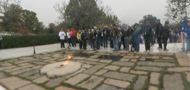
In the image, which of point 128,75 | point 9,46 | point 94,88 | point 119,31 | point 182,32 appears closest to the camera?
point 94,88

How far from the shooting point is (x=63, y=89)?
2.39 meters

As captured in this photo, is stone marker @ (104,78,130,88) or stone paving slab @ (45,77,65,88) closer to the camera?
stone marker @ (104,78,130,88)

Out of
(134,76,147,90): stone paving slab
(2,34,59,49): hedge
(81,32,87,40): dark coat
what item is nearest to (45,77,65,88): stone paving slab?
(134,76,147,90): stone paving slab

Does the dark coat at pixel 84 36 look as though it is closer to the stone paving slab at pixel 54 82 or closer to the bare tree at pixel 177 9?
the stone paving slab at pixel 54 82

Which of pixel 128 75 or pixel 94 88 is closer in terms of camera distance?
pixel 94 88

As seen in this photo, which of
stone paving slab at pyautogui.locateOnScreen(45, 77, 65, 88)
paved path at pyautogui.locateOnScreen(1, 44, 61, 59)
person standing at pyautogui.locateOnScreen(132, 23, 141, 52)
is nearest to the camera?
stone paving slab at pyautogui.locateOnScreen(45, 77, 65, 88)

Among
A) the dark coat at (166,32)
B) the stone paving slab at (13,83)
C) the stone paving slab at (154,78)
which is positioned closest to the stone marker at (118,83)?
the stone paving slab at (154,78)

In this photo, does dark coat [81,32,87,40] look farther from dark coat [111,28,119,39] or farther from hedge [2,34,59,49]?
hedge [2,34,59,49]

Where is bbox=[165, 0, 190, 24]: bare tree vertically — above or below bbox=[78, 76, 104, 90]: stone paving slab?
above

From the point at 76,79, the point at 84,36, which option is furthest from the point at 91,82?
the point at 84,36

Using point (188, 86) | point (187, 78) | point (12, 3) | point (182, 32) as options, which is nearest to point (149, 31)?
point (182, 32)

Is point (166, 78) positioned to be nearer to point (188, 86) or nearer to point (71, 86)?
point (188, 86)

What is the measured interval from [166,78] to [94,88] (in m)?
1.79

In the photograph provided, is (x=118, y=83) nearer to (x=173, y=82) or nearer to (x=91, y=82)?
(x=91, y=82)
